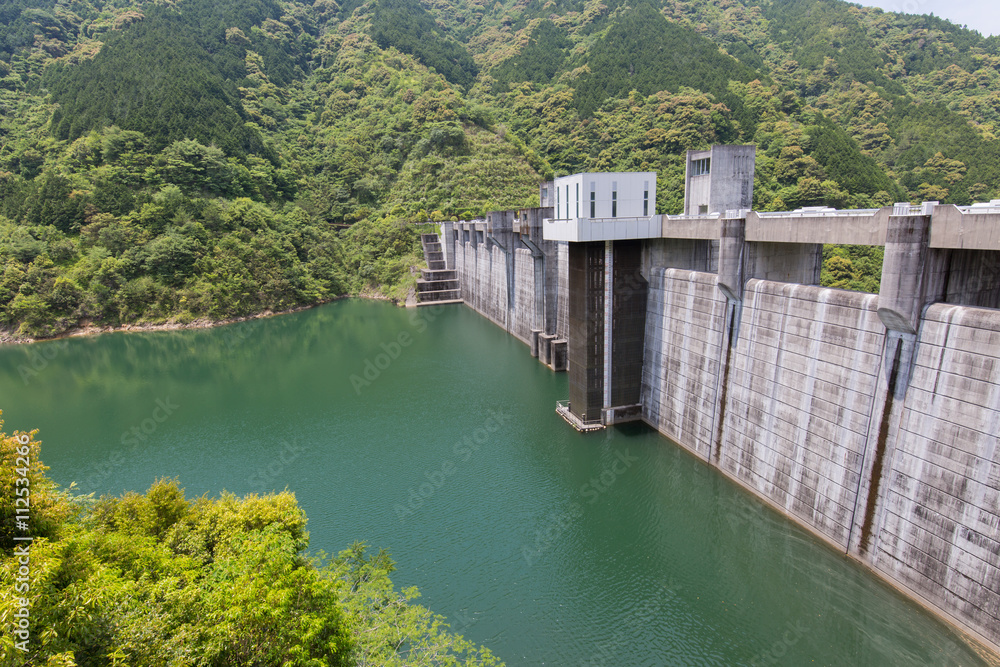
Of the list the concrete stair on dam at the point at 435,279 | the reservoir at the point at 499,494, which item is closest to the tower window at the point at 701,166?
the reservoir at the point at 499,494

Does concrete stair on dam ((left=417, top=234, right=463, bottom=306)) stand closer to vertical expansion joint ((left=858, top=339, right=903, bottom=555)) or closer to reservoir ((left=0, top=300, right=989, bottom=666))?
reservoir ((left=0, top=300, right=989, bottom=666))

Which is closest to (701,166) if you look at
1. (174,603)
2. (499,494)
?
(499,494)

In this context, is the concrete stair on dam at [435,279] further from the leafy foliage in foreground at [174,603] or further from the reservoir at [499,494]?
the leafy foliage in foreground at [174,603]

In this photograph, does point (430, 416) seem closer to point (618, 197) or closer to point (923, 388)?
point (618, 197)

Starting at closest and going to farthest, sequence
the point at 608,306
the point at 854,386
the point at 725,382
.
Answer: the point at 854,386
the point at 725,382
the point at 608,306

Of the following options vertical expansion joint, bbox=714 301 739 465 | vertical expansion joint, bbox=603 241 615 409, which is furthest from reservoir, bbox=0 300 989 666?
vertical expansion joint, bbox=603 241 615 409

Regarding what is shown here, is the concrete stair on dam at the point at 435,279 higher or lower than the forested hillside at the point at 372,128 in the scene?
lower

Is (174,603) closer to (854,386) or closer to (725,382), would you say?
(854,386)

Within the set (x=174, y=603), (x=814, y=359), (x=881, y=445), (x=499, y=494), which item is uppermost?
(x=814, y=359)
